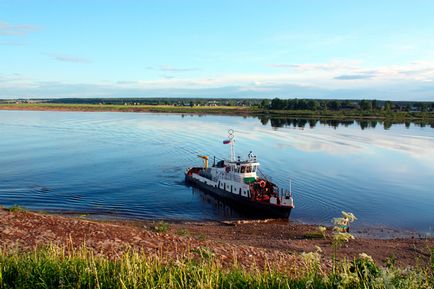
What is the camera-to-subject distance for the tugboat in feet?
107

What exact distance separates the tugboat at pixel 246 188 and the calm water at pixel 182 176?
1.54m

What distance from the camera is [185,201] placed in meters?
36.9

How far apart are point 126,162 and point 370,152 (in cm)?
3900

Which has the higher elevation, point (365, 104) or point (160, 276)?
point (365, 104)

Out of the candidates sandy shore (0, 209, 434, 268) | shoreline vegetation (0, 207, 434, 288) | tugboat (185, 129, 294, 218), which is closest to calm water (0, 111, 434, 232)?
tugboat (185, 129, 294, 218)

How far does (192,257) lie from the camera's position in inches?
520

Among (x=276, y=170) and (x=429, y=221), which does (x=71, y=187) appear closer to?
(x=276, y=170)

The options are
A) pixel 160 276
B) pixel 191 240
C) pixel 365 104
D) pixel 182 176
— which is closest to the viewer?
pixel 160 276

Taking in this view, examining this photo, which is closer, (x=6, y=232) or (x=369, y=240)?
(x=6, y=232)

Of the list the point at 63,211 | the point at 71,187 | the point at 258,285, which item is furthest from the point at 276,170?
the point at 258,285

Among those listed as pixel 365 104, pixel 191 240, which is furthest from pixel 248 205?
pixel 365 104

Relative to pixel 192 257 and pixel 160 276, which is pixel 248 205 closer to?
pixel 192 257

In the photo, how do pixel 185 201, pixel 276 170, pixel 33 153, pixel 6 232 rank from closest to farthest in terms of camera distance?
pixel 6 232
pixel 185 201
pixel 276 170
pixel 33 153

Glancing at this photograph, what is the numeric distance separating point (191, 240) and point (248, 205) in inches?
665
